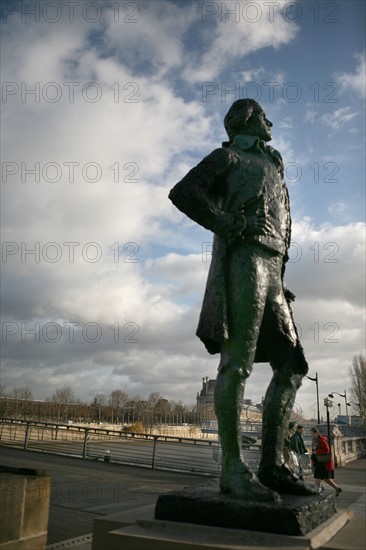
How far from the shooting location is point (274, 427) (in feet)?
11.5

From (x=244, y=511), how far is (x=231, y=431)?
551mm

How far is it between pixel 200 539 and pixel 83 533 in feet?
12.2

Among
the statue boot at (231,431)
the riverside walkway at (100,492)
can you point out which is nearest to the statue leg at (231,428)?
the statue boot at (231,431)

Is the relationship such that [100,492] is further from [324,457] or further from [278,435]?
[278,435]

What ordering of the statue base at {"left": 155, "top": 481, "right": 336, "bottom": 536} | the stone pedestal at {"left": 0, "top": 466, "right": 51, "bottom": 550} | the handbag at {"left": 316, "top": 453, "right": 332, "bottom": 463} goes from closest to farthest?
the statue base at {"left": 155, "top": 481, "right": 336, "bottom": 536} → the stone pedestal at {"left": 0, "top": 466, "right": 51, "bottom": 550} → the handbag at {"left": 316, "top": 453, "right": 332, "bottom": 463}

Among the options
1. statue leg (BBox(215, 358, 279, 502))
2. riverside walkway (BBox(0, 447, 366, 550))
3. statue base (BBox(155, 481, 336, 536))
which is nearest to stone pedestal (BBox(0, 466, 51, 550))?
riverside walkway (BBox(0, 447, 366, 550))

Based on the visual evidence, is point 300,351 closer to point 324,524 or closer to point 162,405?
point 324,524

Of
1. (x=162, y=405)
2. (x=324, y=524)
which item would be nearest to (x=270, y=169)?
(x=324, y=524)

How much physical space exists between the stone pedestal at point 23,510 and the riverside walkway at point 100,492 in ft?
0.90

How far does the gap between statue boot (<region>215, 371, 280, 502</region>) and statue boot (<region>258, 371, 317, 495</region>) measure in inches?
15.7

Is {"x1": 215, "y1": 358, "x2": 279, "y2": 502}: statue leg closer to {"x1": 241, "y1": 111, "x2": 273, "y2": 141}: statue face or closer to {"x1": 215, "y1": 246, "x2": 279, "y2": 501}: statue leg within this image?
{"x1": 215, "y1": 246, "x2": 279, "y2": 501}: statue leg

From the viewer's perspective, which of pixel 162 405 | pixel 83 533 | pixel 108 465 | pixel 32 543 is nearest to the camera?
pixel 32 543

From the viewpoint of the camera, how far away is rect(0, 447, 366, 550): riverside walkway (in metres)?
4.24

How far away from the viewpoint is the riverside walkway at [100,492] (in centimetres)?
424
